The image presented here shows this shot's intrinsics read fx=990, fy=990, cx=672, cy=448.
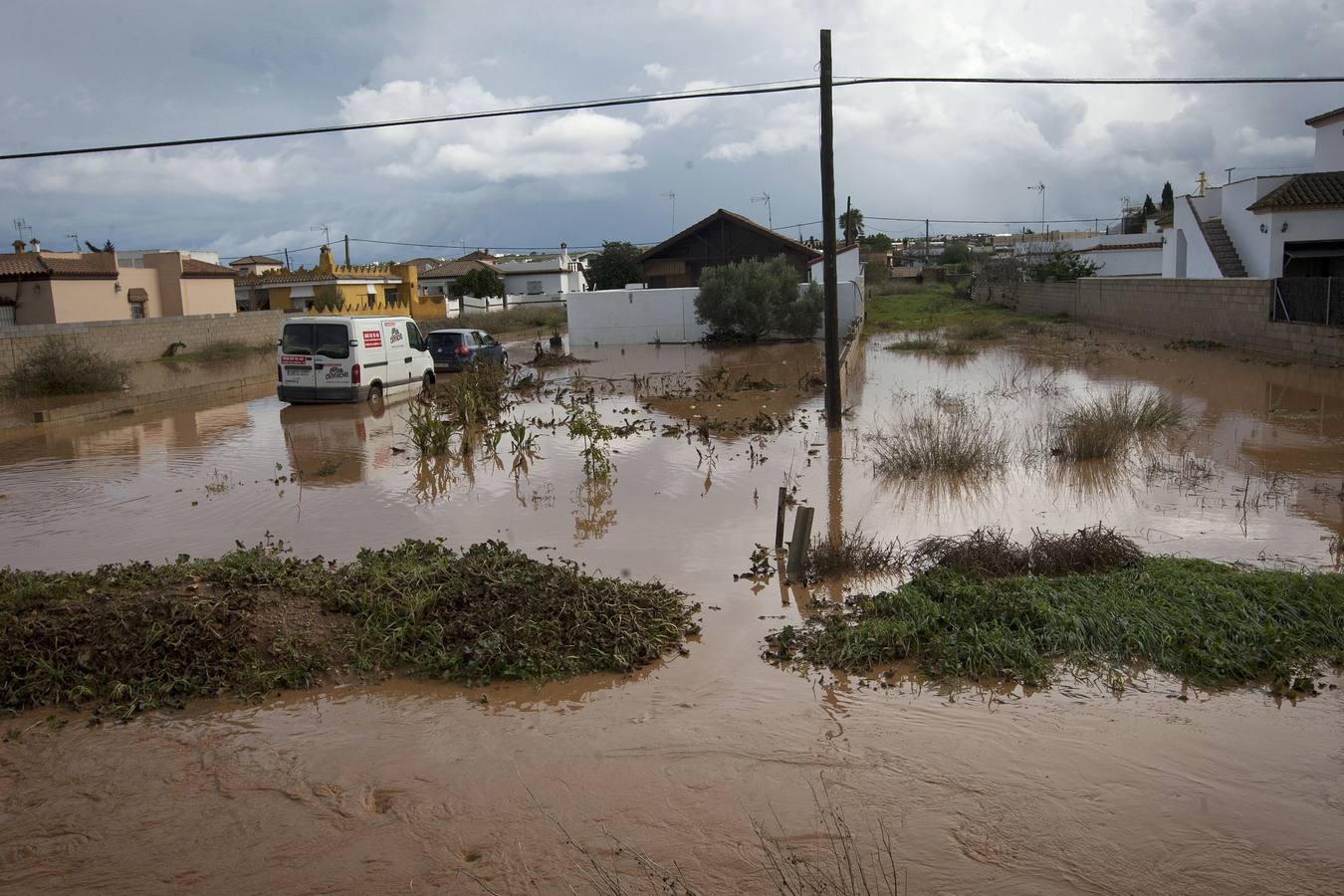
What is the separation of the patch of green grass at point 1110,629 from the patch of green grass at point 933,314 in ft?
99.8

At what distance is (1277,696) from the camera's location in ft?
20.6

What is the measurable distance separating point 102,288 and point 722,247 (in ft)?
88.1

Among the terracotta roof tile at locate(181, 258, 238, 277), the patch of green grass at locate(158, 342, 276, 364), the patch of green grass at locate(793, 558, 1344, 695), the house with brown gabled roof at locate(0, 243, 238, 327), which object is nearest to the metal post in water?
the patch of green grass at locate(793, 558, 1344, 695)

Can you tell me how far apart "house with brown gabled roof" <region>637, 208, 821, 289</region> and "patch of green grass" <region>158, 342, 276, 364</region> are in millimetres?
17521

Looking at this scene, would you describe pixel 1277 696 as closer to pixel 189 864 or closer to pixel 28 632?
pixel 189 864

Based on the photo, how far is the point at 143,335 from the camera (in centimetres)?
3362

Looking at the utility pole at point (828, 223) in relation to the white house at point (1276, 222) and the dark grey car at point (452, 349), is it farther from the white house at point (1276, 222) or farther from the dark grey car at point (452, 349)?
the white house at point (1276, 222)

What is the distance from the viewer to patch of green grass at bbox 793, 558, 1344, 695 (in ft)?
21.9

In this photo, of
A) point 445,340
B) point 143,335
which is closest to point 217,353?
point 143,335

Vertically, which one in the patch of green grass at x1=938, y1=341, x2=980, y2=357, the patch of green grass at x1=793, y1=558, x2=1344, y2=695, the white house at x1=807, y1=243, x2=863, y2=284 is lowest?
the patch of green grass at x1=793, y1=558, x2=1344, y2=695

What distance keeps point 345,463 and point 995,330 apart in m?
27.6

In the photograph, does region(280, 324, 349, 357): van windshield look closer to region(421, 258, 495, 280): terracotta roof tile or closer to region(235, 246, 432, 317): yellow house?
region(235, 246, 432, 317): yellow house

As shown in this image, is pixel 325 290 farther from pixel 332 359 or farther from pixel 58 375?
pixel 332 359

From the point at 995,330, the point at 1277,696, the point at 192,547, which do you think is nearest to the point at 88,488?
the point at 192,547
